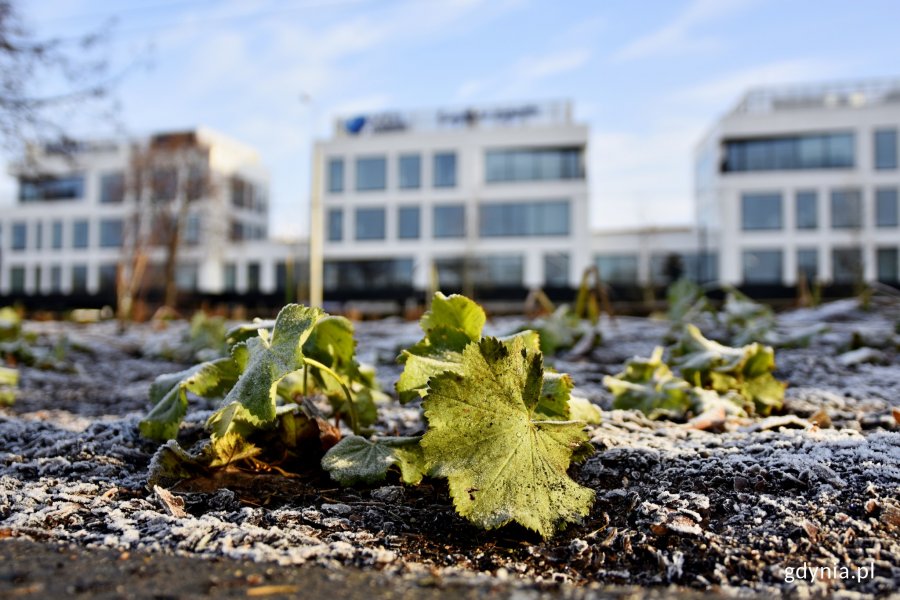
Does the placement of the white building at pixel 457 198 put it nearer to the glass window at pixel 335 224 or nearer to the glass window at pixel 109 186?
the glass window at pixel 335 224

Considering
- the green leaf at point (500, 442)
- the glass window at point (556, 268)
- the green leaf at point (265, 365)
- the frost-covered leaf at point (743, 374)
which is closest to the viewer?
the green leaf at point (500, 442)

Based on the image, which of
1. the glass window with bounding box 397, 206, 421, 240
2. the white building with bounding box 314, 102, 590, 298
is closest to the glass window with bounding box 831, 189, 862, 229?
the white building with bounding box 314, 102, 590, 298

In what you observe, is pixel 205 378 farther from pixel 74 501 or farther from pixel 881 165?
pixel 881 165

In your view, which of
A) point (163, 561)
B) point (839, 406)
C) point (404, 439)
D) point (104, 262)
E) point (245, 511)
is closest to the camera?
point (163, 561)

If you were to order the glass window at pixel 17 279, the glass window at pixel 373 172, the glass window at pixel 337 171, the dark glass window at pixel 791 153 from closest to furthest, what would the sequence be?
the dark glass window at pixel 791 153 < the glass window at pixel 373 172 < the glass window at pixel 337 171 < the glass window at pixel 17 279

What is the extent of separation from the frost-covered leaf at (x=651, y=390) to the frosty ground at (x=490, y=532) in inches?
8.2

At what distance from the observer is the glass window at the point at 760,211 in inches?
1361

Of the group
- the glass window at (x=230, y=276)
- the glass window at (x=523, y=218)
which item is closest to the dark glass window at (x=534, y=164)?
the glass window at (x=523, y=218)

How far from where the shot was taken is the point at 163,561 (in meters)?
1.15

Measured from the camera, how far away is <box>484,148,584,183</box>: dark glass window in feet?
119

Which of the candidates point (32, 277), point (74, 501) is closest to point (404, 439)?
point (74, 501)

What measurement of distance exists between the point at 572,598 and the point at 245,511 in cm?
71

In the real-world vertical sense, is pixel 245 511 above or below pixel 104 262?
below

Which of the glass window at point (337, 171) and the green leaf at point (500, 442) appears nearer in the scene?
the green leaf at point (500, 442)
